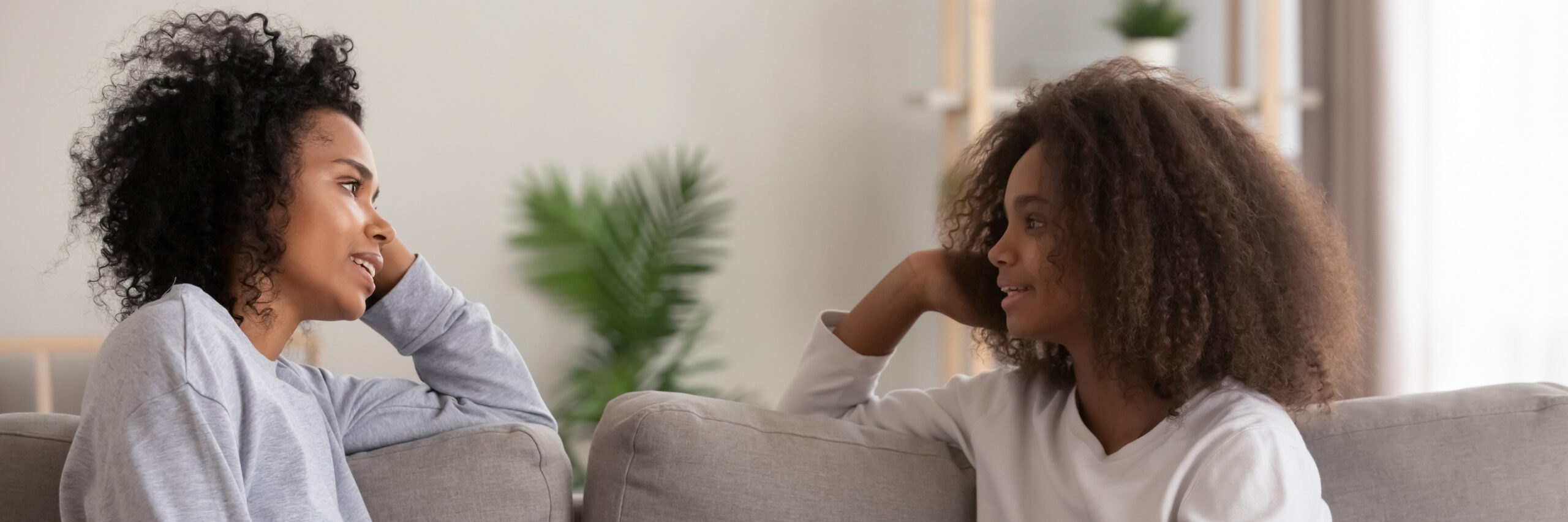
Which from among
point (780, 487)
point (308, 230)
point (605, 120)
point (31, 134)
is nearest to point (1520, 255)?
point (780, 487)

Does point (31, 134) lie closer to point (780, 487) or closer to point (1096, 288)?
point (780, 487)

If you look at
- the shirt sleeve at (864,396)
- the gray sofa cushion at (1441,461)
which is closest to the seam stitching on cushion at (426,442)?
the shirt sleeve at (864,396)

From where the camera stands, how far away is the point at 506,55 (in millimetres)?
3219

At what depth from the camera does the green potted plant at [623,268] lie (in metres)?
2.93

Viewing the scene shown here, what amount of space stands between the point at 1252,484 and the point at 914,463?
381 millimetres

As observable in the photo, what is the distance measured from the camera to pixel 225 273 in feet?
3.47

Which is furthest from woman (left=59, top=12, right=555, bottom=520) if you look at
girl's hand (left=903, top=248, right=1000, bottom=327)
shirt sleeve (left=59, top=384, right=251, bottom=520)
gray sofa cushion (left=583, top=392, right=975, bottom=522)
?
girl's hand (left=903, top=248, right=1000, bottom=327)

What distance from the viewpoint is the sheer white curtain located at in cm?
247

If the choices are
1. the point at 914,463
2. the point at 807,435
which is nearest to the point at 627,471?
the point at 807,435

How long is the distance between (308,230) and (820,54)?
2.46 meters

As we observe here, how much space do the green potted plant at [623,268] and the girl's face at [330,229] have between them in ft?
5.81

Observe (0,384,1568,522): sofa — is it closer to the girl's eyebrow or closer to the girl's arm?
the girl's arm

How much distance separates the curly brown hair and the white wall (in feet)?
7.22

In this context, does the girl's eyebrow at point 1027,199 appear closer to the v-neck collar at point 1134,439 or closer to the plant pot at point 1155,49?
the v-neck collar at point 1134,439
